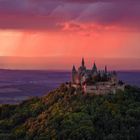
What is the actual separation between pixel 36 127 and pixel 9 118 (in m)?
9.01

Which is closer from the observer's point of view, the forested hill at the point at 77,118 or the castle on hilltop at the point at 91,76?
the forested hill at the point at 77,118

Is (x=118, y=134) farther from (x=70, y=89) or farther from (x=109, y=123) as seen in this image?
(x=70, y=89)

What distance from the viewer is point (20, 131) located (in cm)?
7819

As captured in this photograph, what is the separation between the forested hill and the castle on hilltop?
1529mm

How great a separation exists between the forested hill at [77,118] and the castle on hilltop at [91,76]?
1.53 meters

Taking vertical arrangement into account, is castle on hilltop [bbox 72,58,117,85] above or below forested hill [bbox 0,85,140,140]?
above

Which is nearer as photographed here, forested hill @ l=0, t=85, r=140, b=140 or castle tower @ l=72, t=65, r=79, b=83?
forested hill @ l=0, t=85, r=140, b=140

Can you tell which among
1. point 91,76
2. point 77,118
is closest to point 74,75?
point 91,76

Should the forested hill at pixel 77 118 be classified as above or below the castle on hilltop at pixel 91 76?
below

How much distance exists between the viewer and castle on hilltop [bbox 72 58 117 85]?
80625 millimetres

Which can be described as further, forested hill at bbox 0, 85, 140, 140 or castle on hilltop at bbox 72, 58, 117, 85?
castle on hilltop at bbox 72, 58, 117, 85

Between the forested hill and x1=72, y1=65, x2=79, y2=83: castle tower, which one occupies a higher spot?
x1=72, y1=65, x2=79, y2=83: castle tower

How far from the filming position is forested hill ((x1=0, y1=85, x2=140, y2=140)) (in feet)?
241

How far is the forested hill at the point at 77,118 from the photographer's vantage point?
7331 cm
